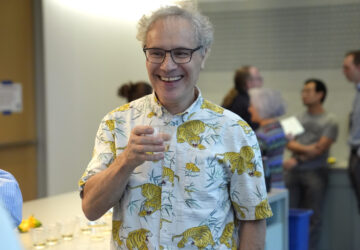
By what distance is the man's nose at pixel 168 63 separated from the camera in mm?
1875

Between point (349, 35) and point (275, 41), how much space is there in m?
0.78

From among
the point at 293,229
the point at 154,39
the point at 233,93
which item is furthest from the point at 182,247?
the point at 233,93

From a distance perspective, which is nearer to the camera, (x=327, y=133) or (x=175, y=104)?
(x=175, y=104)

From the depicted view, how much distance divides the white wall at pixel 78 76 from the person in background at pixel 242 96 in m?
1.38

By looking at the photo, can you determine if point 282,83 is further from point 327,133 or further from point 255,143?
point 255,143

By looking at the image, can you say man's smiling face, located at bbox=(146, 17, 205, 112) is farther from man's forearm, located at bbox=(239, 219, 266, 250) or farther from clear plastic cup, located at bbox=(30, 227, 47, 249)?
clear plastic cup, located at bbox=(30, 227, 47, 249)

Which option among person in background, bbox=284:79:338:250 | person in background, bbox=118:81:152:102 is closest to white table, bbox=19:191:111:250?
person in background, bbox=118:81:152:102

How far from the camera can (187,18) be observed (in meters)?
1.91

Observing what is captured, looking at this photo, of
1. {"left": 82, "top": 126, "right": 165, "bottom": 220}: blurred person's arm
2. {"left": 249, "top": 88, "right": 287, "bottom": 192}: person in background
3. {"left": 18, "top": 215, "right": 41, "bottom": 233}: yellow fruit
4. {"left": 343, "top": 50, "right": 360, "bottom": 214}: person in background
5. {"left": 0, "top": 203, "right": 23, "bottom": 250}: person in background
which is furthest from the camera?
{"left": 343, "top": 50, "right": 360, "bottom": 214}: person in background

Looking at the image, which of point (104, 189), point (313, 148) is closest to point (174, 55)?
point (104, 189)

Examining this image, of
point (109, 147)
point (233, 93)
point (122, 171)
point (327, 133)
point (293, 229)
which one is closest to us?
point (122, 171)

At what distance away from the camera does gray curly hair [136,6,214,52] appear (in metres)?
1.91

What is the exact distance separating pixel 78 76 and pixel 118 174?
476 cm

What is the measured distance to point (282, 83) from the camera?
6672 millimetres
